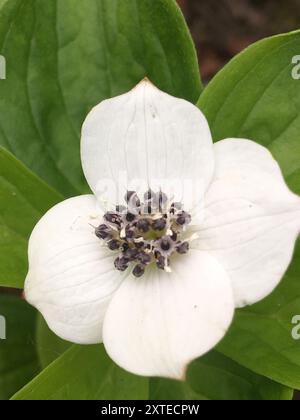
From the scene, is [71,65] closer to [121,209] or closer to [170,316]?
[121,209]

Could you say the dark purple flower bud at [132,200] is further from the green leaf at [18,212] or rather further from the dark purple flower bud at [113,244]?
the green leaf at [18,212]

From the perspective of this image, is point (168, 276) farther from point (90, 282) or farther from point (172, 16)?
point (172, 16)

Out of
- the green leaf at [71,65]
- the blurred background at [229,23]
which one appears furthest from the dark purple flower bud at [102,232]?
the blurred background at [229,23]

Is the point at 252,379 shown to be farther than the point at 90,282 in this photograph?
Yes

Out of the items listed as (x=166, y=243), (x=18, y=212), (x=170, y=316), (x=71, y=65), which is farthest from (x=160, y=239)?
(x=71, y=65)
